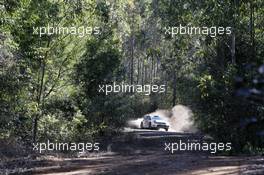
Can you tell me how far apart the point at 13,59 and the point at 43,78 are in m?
4.46

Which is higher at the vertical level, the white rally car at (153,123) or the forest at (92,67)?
the forest at (92,67)

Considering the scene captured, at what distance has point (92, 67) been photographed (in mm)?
27016

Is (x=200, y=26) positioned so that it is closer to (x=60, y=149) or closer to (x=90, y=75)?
(x=90, y=75)

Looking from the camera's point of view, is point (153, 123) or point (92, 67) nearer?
point (92, 67)

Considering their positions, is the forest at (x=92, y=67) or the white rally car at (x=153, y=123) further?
the white rally car at (x=153, y=123)

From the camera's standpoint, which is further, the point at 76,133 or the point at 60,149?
the point at 76,133

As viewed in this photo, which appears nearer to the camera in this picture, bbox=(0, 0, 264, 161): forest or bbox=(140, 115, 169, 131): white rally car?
bbox=(0, 0, 264, 161): forest

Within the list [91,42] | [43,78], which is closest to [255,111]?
[43,78]

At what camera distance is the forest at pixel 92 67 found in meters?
17.4

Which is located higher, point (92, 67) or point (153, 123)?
point (92, 67)

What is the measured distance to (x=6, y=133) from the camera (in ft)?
57.3

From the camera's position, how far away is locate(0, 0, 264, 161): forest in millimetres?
17359

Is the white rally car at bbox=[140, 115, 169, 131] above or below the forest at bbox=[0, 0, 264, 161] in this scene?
below

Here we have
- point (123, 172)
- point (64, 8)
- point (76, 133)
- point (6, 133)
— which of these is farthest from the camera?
point (76, 133)
